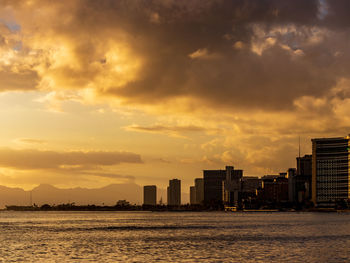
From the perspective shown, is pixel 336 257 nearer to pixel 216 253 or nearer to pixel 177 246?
pixel 216 253

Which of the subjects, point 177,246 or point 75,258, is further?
point 177,246

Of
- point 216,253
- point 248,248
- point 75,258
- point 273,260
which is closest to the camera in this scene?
point 273,260

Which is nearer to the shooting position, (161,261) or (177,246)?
(161,261)

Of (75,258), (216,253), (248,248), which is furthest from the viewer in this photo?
(248,248)

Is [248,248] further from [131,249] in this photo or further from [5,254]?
[5,254]

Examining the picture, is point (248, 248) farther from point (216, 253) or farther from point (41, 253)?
point (41, 253)

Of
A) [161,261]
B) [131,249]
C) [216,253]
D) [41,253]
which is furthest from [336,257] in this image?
[41,253]

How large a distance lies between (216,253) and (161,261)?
16.3 m

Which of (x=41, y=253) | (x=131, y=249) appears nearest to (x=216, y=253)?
(x=131, y=249)

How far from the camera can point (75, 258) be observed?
98.5 m

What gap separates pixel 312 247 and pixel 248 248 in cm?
1344

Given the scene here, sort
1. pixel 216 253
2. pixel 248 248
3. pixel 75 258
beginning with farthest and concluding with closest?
pixel 248 248 < pixel 216 253 < pixel 75 258

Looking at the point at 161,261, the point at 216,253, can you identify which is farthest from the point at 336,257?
the point at 161,261

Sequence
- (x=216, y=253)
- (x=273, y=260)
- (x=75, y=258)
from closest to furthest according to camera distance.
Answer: (x=273, y=260)
(x=75, y=258)
(x=216, y=253)
